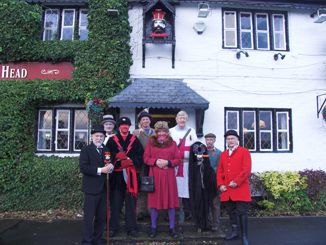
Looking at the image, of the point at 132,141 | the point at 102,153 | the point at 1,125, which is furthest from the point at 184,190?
the point at 1,125

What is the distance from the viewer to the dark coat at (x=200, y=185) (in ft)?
21.1

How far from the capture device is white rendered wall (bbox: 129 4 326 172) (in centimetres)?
1049

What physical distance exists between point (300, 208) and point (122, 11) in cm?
794

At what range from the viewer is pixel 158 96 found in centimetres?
962

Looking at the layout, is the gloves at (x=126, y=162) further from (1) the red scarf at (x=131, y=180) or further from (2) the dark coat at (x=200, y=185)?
(2) the dark coat at (x=200, y=185)

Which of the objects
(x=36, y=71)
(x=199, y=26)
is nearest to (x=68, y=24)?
(x=36, y=71)

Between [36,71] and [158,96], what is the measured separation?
154 inches

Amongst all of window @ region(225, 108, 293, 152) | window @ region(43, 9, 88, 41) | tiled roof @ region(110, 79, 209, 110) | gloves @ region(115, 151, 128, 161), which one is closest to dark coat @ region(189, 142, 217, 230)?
gloves @ region(115, 151, 128, 161)

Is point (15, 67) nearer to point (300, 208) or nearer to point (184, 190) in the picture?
point (184, 190)

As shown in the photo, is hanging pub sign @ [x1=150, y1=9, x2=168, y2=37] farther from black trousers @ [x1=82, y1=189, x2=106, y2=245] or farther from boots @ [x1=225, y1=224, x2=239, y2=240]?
boots @ [x1=225, y1=224, x2=239, y2=240]

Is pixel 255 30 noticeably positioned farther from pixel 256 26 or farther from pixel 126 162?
pixel 126 162

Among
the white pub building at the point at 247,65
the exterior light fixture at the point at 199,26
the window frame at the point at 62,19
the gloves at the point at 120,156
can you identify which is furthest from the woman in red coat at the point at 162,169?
the window frame at the point at 62,19

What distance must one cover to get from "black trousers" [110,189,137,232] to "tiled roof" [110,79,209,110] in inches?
141

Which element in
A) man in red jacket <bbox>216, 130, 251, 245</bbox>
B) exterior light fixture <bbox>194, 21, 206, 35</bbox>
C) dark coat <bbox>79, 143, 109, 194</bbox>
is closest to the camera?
dark coat <bbox>79, 143, 109, 194</bbox>
